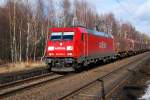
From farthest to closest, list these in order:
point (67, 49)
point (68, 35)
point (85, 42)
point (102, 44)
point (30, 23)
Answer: point (30, 23), point (102, 44), point (85, 42), point (68, 35), point (67, 49)

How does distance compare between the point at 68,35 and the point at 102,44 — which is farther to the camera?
the point at 102,44

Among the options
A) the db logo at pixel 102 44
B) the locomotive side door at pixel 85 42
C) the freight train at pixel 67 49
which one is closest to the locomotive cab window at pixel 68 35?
the freight train at pixel 67 49

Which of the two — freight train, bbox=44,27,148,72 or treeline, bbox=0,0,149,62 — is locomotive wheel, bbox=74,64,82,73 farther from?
treeline, bbox=0,0,149,62

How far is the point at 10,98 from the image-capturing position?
12297 mm

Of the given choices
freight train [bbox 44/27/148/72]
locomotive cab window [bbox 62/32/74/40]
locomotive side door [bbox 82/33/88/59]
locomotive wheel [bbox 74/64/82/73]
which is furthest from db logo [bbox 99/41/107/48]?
locomotive cab window [bbox 62/32/74/40]

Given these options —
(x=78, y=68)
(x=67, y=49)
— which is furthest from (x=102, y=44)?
(x=67, y=49)

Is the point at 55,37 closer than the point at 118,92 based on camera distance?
No

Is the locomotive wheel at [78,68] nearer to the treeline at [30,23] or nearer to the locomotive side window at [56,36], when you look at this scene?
the locomotive side window at [56,36]

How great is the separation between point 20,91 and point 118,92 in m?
4.39

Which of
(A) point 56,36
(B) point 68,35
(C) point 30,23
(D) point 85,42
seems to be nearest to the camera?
(B) point 68,35

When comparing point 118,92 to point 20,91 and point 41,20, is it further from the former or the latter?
point 41,20

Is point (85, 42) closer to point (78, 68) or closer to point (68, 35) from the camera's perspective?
point (68, 35)

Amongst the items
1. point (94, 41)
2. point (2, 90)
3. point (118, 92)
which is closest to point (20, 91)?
point (2, 90)

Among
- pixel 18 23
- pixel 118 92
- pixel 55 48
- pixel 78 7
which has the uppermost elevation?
pixel 78 7
